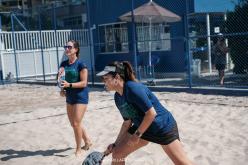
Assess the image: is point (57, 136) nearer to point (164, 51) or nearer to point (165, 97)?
point (165, 97)

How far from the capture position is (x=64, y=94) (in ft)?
20.8

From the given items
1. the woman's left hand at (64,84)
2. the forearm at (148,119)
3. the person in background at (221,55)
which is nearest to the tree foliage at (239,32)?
the person in background at (221,55)

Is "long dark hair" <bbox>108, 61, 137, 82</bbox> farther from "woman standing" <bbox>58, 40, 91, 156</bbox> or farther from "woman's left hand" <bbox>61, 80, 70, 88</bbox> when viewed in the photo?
"woman standing" <bbox>58, 40, 91, 156</bbox>

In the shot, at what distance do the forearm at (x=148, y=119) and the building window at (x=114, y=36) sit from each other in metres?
17.4

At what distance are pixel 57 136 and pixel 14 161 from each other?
1512 mm

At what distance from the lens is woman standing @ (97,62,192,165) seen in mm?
3693

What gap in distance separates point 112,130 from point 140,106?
4.29 meters

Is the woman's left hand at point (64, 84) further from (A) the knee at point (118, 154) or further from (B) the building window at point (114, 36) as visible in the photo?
(B) the building window at point (114, 36)

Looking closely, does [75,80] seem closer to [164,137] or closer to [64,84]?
[64,84]

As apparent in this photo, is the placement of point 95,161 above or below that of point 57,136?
above

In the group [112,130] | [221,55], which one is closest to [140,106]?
[112,130]

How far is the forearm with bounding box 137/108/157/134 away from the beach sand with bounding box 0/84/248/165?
210cm

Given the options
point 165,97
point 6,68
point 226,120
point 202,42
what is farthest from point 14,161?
point 6,68

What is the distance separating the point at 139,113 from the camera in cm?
381
